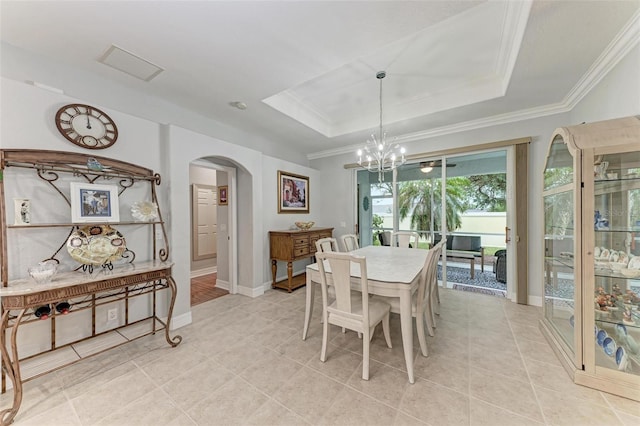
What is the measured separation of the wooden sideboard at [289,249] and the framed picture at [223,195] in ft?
3.30

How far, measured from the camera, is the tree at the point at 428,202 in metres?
4.28

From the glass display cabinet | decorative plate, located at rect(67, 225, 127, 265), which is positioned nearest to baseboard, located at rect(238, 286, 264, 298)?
decorative plate, located at rect(67, 225, 127, 265)

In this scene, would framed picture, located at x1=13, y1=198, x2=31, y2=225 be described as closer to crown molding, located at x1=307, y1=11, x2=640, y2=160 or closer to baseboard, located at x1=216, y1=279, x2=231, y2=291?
baseboard, located at x1=216, y1=279, x2=231, y2=291

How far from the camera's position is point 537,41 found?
2010 mm

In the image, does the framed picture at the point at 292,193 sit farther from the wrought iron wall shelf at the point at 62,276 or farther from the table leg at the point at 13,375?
the table leg at the point at 13,375

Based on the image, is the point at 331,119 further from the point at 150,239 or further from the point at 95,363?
the point at 95,363

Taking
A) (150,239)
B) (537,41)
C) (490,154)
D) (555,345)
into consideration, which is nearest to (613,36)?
(537,41)

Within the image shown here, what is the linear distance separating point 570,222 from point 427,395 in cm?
189

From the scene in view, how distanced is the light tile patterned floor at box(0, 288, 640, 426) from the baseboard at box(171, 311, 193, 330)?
237 mm

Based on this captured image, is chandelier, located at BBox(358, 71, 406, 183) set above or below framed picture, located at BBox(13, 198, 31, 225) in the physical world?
above

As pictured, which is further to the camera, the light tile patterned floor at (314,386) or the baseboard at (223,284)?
the baseboard at (223,284)

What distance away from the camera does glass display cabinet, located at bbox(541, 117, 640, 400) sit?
70.4 inches

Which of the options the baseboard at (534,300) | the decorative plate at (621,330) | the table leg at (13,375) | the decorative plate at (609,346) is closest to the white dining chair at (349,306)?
the decorative plate at (609,346)

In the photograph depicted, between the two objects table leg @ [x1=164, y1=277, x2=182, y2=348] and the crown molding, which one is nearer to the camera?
the crown molding
